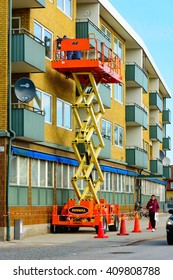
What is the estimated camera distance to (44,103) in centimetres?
3628

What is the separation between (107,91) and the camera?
150ft

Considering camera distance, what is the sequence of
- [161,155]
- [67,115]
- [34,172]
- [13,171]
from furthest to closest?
[161,155] → [67,115] → [34,172] → [13,171]

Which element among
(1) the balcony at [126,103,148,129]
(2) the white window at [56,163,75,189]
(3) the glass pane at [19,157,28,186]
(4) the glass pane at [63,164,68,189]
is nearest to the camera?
(3) the glass pane at [19,157,28,186]

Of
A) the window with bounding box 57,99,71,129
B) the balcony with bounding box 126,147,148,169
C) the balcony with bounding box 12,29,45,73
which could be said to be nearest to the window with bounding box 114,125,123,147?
the balcony with bounding box 126,147,148,169

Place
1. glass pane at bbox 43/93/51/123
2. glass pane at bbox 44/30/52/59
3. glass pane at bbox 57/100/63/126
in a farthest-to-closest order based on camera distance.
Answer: glass pane at bbox 57/100/63/126
glass pane at bbox 44/30/52/59
glass pane at bbox 43/93/51/123

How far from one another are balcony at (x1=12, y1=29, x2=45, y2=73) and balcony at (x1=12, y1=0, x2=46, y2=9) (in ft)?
3.61

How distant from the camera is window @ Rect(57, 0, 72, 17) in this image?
39.1 meters

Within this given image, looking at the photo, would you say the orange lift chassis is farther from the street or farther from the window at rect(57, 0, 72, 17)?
the window at rect(57, 0, 72, 17)

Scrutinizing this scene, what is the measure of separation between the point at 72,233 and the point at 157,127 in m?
34.3

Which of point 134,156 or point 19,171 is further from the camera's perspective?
point 134,156

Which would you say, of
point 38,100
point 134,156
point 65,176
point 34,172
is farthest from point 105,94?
point 134,156

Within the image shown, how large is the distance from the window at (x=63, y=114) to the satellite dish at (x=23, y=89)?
720 centimetres

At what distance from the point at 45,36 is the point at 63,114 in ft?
14.8

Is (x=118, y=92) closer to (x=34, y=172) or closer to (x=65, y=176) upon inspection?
(x=65, y=176)
